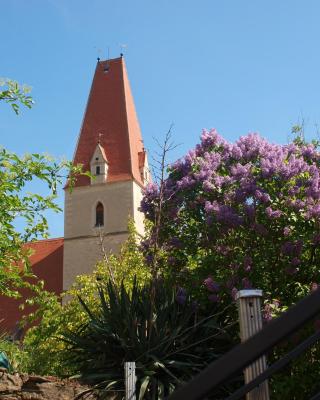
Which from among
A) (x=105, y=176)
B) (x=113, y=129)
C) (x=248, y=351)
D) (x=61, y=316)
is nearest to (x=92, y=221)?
(x=105, y=176)

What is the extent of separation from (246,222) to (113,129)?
32.1 meters

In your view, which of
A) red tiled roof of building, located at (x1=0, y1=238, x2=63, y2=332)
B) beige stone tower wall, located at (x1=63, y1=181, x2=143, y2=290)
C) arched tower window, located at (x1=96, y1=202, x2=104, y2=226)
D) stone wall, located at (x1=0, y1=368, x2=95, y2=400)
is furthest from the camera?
arched tower window, located at (x1=96, y1=202, x2=104, y2=226)

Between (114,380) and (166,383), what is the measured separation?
25.2 inches

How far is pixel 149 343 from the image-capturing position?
6.95m

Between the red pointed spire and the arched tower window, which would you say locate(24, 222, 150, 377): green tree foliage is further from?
the red pointed spire

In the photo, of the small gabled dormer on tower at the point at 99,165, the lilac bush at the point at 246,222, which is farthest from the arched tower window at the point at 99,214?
the lilac bush at the point at 246,222

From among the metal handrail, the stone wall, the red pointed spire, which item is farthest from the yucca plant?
the red pointed spire

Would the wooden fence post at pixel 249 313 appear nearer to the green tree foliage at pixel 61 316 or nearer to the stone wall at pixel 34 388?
the green tree foliage at pixel 61 316

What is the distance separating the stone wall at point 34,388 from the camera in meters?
7.44

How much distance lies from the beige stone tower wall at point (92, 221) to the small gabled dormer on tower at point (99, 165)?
0.50m

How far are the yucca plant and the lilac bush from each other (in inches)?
22.1

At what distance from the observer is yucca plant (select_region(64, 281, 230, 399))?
664 cm

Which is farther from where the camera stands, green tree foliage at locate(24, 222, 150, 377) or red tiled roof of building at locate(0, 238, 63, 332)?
red tiled roof of building at locate(0, 238, 63, 332)

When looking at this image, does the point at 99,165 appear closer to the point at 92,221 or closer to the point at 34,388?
the point at 92,221
